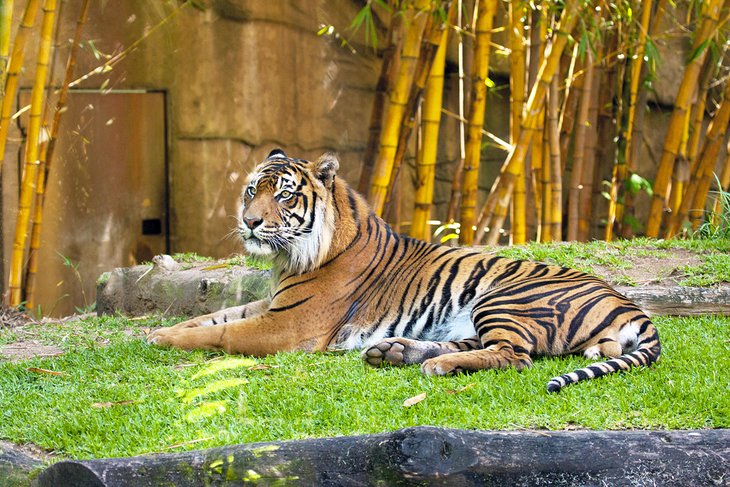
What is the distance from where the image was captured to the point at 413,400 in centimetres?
379

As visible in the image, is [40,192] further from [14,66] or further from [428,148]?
[428,148]

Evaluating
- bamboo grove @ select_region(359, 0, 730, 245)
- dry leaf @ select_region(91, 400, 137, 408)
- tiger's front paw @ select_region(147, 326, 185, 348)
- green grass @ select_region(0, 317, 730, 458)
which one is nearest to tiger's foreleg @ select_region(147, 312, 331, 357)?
tiger's front paw @ select_region(147, 326, 185, 348)

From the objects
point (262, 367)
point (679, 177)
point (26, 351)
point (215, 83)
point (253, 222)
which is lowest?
point (26, 351)

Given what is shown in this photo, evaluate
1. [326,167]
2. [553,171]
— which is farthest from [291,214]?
[553,171]

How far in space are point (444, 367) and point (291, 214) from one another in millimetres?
1421

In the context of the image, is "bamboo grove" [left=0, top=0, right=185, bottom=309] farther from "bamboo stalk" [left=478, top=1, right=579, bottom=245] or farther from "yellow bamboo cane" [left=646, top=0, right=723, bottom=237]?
"yellow bamboo cane" [left=646, top=0, right=723, bottom=237]

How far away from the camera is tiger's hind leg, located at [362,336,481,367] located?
14.8 feet

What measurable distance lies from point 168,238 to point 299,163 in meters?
4.81

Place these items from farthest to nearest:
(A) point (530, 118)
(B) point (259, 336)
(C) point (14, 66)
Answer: (A) point (530, 118) < (C) point (14, 66) < (B) point (259, 336)

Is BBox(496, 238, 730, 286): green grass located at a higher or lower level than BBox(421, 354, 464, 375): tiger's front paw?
higher

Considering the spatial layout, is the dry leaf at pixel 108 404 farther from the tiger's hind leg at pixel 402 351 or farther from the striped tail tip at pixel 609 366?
the striped tail tip at pixel 609 366

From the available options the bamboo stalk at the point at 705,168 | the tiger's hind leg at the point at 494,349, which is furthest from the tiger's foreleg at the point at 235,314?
the bamboo stalk at the point at 705,168

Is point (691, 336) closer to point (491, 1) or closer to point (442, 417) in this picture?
point (442, 417)

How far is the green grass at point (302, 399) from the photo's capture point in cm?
351
